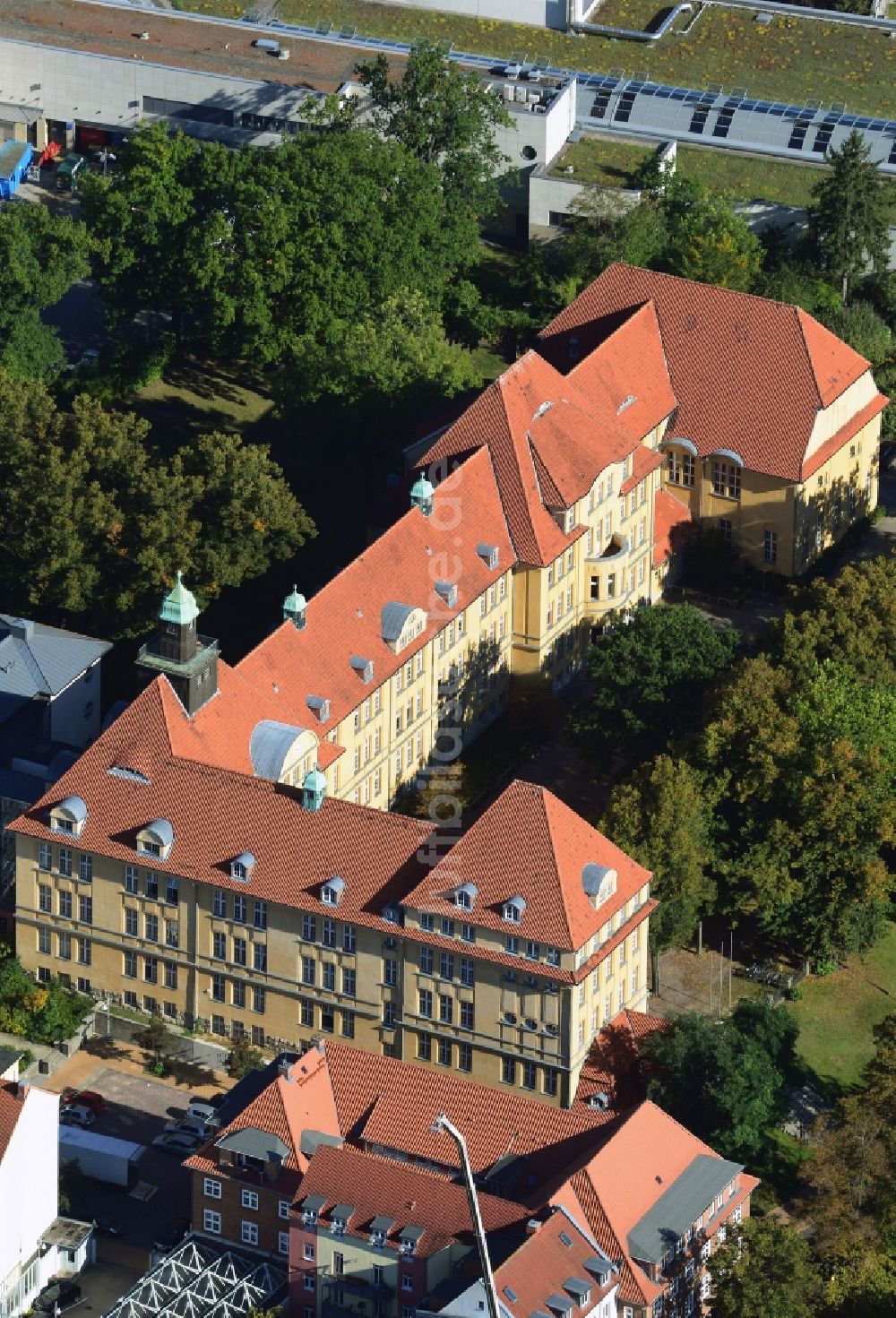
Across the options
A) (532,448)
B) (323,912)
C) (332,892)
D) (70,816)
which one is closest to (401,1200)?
(323,912)

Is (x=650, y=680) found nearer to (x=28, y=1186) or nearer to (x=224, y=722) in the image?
(x=224, y=722)

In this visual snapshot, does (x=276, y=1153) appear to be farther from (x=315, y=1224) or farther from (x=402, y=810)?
(x=402, y=810)

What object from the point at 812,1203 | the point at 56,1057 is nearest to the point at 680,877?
the point at 812,1203

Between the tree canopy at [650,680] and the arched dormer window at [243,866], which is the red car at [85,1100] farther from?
the tree canopy at [650,680]

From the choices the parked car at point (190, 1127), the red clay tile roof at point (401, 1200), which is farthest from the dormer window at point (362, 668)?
the red clay tile roof at point (401, 1200)

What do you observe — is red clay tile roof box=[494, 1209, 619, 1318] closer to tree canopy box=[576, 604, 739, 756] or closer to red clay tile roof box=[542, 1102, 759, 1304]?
red clay tile roof box=[542, 1102, 759, 1304]
